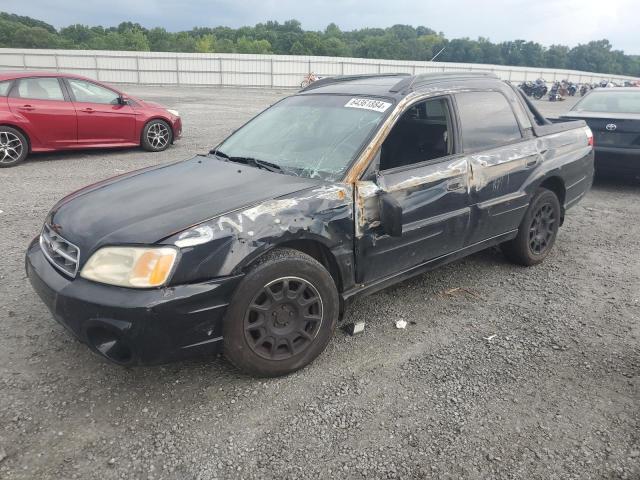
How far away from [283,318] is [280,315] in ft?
0.11

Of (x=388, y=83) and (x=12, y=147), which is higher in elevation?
(x=388, y=83)

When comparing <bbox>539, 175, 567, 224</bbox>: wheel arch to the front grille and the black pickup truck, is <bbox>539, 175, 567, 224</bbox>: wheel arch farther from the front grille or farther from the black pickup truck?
the front grille

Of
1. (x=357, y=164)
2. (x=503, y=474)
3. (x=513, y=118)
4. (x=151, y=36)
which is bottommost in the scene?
(x=503, y=474)

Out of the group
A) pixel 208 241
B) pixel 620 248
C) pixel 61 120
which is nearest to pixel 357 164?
pixel 208 241

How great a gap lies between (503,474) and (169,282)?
1788 mm

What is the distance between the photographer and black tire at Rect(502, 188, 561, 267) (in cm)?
436

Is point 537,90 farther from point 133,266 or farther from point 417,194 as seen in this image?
point 133,266

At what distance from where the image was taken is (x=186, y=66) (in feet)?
104

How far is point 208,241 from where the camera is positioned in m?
2.44

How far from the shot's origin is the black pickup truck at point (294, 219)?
2.42 m

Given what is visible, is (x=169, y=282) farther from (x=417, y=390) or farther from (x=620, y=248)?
(x=620, y=248)

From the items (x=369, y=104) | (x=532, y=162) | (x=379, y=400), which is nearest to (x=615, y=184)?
(x=532, y=162)

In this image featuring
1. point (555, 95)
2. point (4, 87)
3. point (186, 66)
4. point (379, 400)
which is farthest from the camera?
point (555, 95)

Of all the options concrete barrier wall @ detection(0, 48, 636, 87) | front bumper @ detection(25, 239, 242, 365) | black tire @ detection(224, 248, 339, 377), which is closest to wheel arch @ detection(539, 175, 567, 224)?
black tire @ detection(224, 248, 339, 377)
